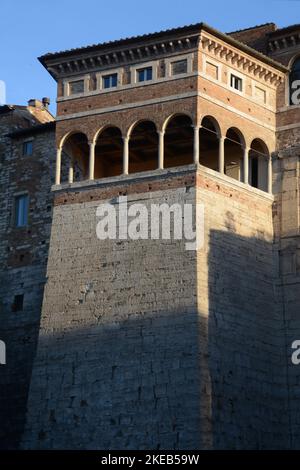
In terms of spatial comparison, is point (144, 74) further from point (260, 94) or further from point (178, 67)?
point (260, 94)

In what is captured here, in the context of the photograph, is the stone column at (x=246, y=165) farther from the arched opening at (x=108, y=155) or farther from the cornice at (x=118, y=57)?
the arched opening at (x=108, y=155)

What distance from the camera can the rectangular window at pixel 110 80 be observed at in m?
35.9

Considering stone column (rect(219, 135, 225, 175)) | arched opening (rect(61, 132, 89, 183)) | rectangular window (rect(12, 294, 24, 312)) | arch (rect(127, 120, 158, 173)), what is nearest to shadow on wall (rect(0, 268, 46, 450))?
rectangular window (rect(12, 294, 24, 312))

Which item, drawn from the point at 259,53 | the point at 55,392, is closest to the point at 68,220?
the point at 55,392

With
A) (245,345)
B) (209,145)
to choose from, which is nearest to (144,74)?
(209,145)

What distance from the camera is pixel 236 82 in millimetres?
36031

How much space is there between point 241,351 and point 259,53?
29.9ft

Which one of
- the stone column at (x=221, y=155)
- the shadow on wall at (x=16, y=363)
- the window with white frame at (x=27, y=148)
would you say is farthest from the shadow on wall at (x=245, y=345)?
the window with white frame at (x=27, y=148)

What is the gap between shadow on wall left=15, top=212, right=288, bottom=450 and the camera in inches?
1245

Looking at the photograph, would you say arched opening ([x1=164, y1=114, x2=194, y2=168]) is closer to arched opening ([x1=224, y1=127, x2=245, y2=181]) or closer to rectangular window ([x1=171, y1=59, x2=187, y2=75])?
arched opening ([x1=224, y1=127, x2=245, y2=181])

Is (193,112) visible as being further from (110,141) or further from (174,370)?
(174,370)

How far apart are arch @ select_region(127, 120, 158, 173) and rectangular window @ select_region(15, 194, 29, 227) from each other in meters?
4.49

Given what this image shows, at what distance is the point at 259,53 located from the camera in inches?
1417

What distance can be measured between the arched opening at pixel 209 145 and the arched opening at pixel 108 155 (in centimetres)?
255
